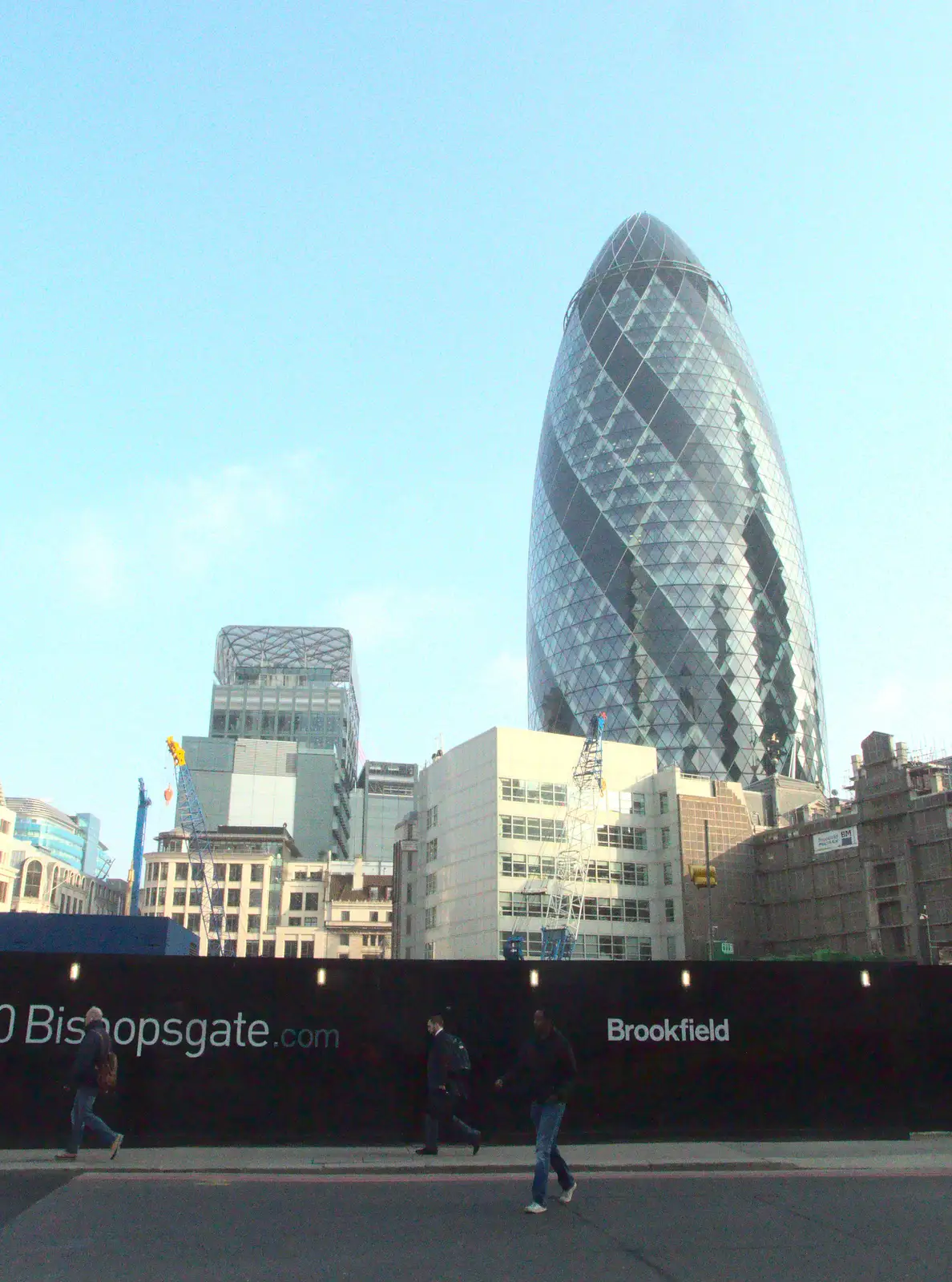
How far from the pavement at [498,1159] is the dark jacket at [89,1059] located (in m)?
0.96

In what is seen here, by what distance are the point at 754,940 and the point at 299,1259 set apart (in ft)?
300

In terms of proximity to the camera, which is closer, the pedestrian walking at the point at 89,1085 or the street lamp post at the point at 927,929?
the pedestrian walking at the point at 89,1085

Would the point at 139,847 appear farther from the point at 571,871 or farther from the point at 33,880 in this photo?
the point at 571,871

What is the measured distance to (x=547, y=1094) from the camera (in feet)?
36.8

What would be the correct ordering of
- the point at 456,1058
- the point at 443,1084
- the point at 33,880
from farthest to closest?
the point at 33,880, the point at 456,1058, the point at 443,1084

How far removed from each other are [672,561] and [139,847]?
7186 centimetres

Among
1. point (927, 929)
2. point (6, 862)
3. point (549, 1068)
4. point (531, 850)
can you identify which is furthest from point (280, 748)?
point (549, 1068)

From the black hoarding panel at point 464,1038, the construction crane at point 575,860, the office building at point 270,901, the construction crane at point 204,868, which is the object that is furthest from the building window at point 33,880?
the black hoarding panel at point 464,1038

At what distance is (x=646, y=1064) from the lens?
53.7 ft

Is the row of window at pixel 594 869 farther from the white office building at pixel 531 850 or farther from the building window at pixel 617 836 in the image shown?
the building window at pixel 617 836

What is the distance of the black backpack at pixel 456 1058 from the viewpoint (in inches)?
571

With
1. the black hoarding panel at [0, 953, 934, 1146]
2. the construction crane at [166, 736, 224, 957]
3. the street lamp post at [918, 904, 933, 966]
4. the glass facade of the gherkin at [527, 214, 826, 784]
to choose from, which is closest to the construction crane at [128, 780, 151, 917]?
the construction crane at [166, 736, 224, 957]

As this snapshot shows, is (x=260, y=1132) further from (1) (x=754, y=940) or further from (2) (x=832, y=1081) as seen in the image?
(1) (x=754, y=940)

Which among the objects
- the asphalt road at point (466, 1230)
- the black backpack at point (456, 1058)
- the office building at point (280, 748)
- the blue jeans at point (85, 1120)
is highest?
the office building at point (280, 748)
